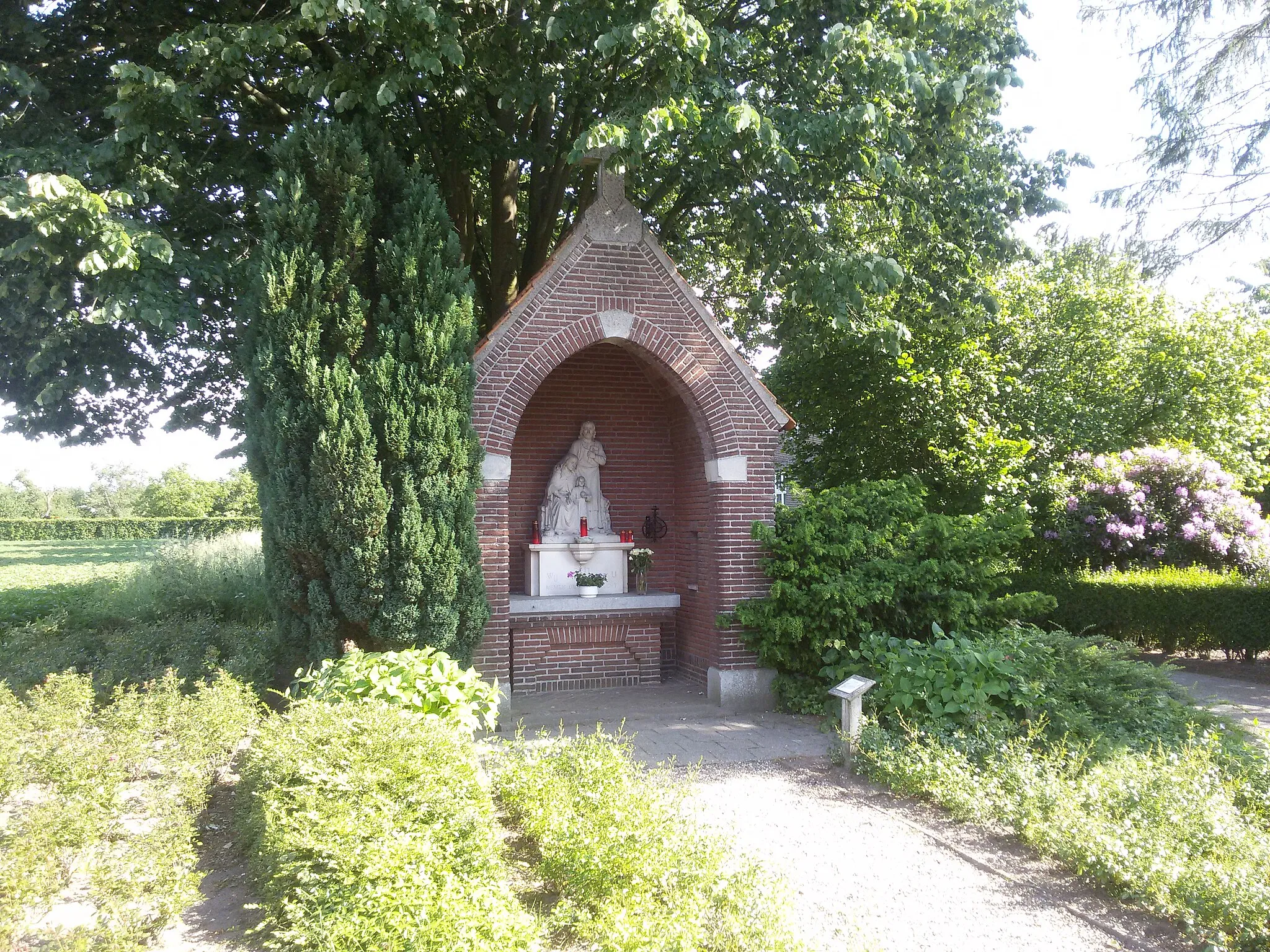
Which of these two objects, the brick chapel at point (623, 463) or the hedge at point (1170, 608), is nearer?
the brick chapel at point (623, 463)

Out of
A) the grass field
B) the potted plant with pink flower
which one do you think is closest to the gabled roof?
the potted plant with pink flower

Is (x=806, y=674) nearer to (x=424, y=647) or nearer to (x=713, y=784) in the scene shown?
(x=713, y=784)

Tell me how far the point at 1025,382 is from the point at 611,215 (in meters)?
9.29

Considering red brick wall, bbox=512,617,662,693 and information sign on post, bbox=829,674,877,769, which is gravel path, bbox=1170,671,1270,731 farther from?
red brick wall, bbox=512,617,662,693

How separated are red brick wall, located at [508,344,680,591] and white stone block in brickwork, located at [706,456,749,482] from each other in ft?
5.85

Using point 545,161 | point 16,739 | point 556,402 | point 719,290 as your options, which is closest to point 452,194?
point 545,161

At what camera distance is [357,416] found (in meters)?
7.09

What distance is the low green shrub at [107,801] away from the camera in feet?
11.8

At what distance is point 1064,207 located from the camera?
10031 millimetres

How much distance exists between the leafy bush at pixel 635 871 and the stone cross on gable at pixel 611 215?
5329 millimetres

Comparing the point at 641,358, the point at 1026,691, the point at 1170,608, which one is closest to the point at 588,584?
the point at 641,358

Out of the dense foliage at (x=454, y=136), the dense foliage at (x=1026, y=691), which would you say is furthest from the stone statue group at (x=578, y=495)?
the dense foliage at (x=1026, y=691)

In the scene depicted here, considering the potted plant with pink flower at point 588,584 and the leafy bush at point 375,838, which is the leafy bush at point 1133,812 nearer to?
the leafy bush at point 375,838

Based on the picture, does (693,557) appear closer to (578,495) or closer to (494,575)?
(578,495)
